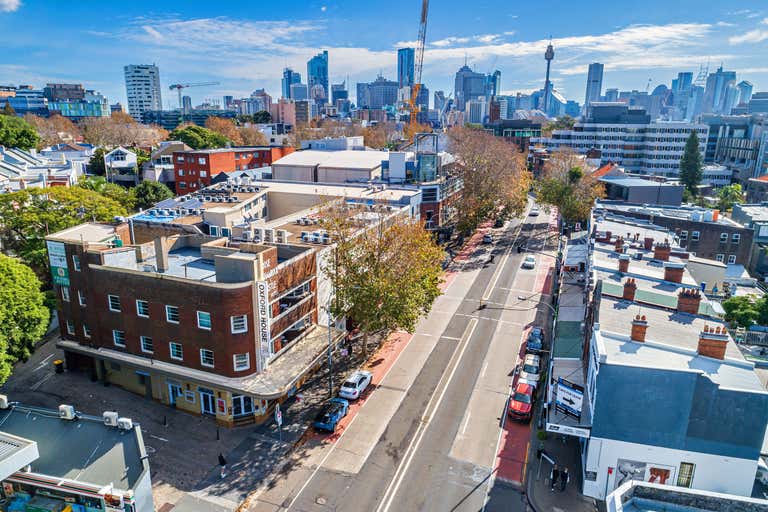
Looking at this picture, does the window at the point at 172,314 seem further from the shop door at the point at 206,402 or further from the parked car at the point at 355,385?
the parked car at the point at 355,385

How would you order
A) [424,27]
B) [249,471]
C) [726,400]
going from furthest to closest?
[424,27] < [249,471] < [726,400]

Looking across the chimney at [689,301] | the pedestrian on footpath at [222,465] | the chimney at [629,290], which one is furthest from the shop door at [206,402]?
the chimney at [689,301]

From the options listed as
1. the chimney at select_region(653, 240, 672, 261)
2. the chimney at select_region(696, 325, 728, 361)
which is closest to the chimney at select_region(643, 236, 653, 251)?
the chimney at select_region(653, 240, 672, 261)

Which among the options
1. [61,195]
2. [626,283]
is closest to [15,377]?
[61,195]

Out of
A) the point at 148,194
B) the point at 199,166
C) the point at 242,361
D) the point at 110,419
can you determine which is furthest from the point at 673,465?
the point at 199,166

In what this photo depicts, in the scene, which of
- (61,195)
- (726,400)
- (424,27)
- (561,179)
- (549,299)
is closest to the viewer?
(726,400)

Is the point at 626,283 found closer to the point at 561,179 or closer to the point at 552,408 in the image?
the point at 552,408

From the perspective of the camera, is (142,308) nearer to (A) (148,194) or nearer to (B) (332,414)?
(B) (332,414)
